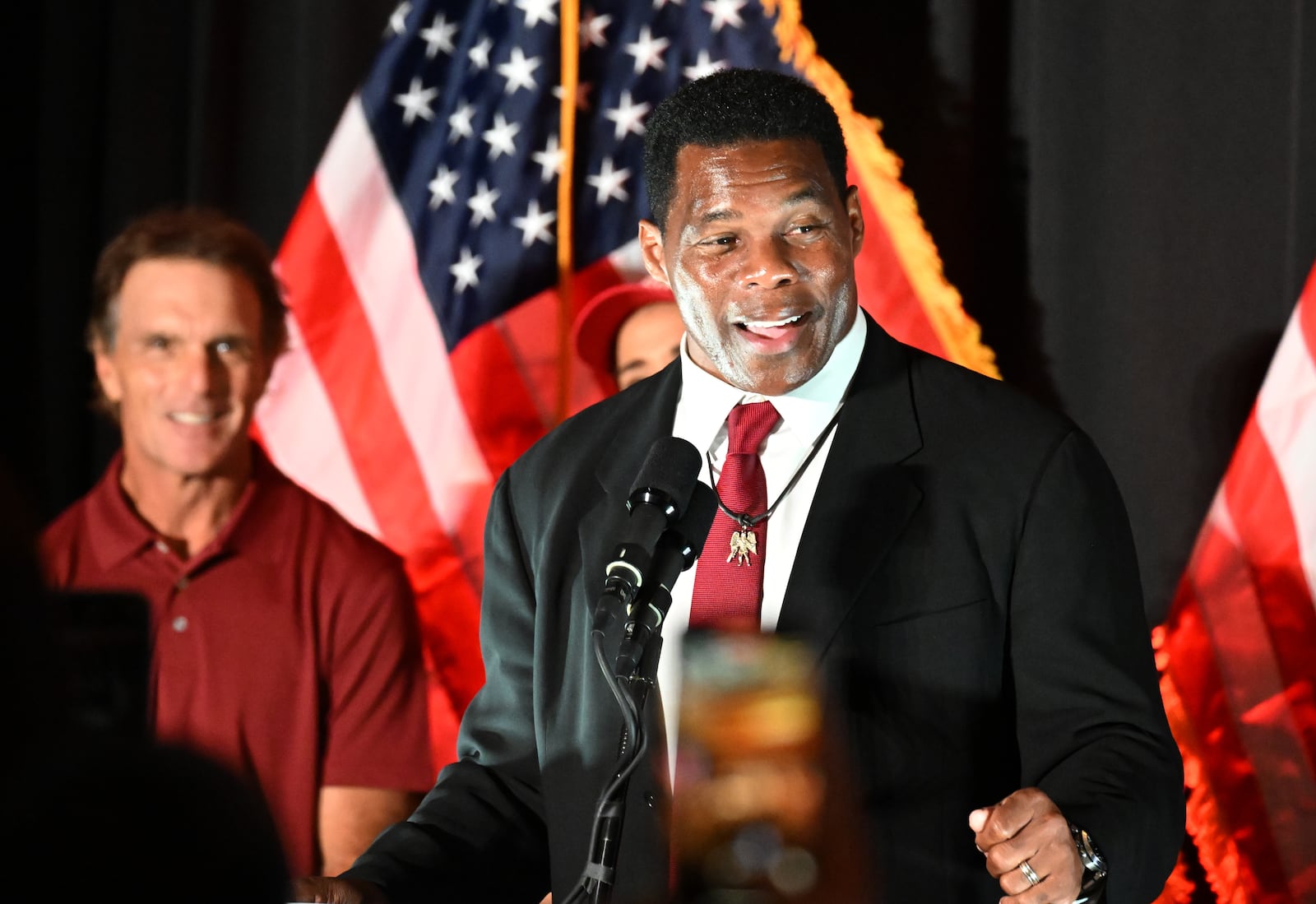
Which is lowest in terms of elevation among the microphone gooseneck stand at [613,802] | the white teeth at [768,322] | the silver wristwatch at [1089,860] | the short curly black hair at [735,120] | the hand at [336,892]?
the hand at [336,892]

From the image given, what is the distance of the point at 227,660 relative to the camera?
2.81m

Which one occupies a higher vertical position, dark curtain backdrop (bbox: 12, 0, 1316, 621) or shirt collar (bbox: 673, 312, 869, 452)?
dark curtain backdrop (bbox: 12, 0, 1316, 621)

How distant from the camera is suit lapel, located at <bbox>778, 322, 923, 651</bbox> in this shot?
5.41ft

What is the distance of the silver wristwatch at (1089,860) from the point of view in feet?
4.66

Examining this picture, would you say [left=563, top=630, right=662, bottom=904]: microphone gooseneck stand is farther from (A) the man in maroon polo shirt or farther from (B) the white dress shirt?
(A) the man in maroon polo shirt

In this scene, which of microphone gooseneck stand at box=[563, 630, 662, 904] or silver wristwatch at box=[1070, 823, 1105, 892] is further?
silver wristwatch at box=[1070, 823, 1105, 892]

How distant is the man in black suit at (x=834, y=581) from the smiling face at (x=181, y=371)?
1.18 metres

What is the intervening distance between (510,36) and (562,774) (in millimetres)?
1740

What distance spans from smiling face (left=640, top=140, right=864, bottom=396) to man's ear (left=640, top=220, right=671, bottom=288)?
0.10 meters

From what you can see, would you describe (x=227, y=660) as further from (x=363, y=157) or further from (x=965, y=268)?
(x=965, y=268)

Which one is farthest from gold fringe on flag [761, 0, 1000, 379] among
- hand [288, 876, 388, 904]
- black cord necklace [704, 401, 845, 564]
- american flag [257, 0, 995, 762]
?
hand [288, 876, 388, 904]

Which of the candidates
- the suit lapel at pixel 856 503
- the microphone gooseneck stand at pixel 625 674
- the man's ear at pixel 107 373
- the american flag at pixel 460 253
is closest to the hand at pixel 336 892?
the microphone gooseneck stand at pixel 625 674

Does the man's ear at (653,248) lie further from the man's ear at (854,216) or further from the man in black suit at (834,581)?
the man's ear at (854,216)

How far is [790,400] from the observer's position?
1.80 metres
